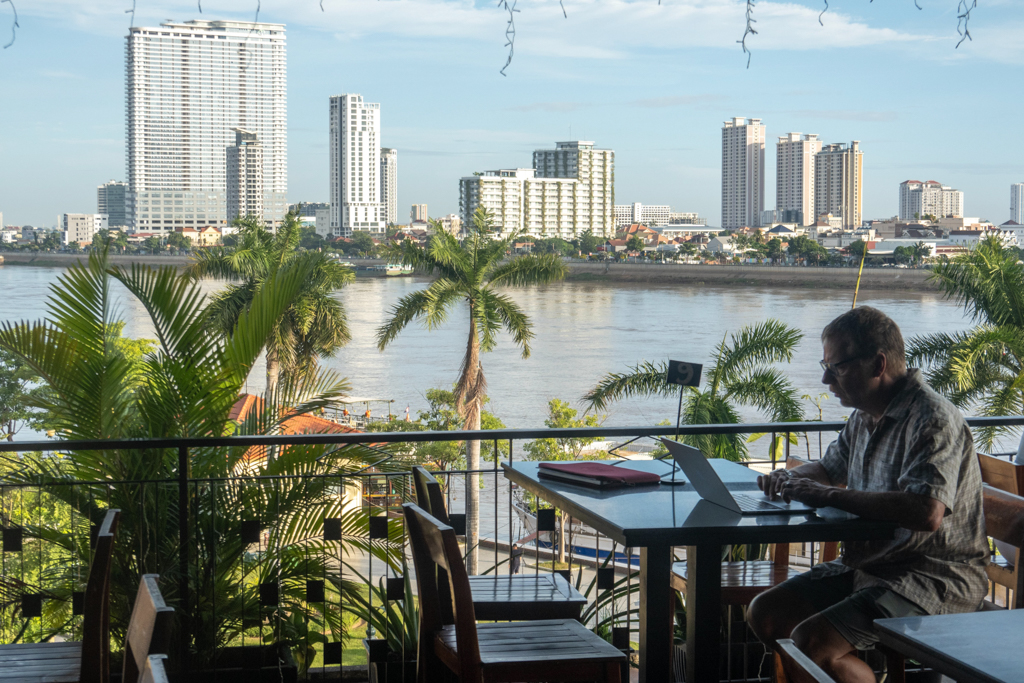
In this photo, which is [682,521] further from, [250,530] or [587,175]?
[587,175]

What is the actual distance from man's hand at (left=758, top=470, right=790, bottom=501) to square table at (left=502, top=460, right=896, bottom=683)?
131 millimetres

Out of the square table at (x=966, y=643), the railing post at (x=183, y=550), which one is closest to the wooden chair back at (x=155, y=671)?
the square table at (x=966, y=643)

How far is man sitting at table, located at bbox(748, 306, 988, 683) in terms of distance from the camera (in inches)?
80.2

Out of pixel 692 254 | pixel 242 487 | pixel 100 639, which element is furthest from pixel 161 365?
pixel 692 254

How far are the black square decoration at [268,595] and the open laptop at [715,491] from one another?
5.07ft

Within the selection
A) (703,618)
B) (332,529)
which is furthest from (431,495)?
(332,529)

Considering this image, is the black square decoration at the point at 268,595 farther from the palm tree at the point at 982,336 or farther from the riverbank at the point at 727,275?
the riverbank at the point at 727,275

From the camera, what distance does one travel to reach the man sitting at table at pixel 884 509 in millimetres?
2037

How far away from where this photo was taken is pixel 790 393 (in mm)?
18203

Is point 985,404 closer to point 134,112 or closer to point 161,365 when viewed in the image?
point 161,365

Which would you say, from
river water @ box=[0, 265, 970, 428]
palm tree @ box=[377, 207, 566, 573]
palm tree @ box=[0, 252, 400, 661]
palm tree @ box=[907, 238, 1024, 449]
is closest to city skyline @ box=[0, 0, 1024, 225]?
river water @ box=[0, 265, 970, 428]

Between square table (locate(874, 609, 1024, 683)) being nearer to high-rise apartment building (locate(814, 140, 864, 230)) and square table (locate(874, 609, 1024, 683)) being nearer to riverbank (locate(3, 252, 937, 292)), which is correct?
riverbank (locate(3, 252, 937, 292))

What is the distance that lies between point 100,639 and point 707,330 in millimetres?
59743

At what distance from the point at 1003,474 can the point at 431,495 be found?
164cm
